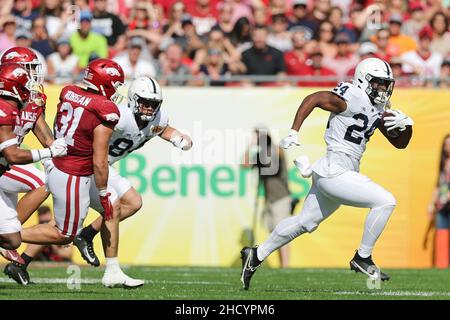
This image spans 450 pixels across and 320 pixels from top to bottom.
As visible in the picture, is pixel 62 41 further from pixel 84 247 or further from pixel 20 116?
pixel 20 116

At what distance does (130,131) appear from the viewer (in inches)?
383

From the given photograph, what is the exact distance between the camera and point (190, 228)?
44.5ft

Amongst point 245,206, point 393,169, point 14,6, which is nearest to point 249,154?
point 245,206

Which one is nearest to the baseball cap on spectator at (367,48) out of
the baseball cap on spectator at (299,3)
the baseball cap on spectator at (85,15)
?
the baseball cap on spectator at (299,3)

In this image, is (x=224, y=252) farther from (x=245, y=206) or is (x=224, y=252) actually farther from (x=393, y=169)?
(x=393, y=169)

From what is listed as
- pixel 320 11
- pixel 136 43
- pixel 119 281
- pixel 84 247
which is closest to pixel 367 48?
pixel 320 11

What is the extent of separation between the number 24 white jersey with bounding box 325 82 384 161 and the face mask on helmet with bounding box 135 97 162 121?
56.5 inches

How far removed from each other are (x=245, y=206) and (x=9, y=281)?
4348 mm

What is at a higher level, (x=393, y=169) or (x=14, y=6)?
(x=14, y=6)

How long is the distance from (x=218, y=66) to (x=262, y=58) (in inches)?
22.2

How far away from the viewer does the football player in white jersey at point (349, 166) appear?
29.6 ft

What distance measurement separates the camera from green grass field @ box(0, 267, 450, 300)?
8618 mm

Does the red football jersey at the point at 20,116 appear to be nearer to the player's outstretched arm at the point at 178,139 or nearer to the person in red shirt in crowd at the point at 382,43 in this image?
the player's outstretched arm at the point at 178,139

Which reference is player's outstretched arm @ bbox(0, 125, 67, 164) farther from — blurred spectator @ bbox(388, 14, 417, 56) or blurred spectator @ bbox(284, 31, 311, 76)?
blurred spectator @ bbox(388, 14, 417, 56)
